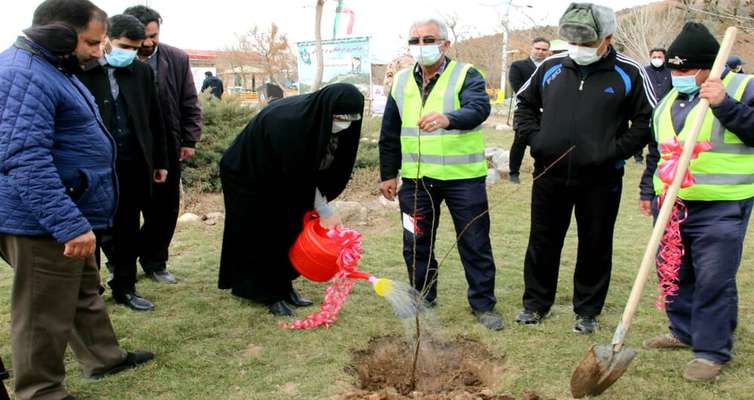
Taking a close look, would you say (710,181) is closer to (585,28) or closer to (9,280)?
(585,28)

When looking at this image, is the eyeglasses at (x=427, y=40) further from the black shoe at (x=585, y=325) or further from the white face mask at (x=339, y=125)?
the black shoe at (x=585, y=325)

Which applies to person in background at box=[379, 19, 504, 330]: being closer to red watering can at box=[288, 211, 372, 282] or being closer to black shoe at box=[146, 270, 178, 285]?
red watering can at box=[288, 211, 372, 282]

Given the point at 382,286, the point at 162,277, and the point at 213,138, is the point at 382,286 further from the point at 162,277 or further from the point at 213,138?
the point at 213,138

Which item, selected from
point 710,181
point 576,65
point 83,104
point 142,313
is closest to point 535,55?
point 576,65

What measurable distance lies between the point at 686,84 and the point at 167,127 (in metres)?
3.59

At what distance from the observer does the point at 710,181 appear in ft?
10.6

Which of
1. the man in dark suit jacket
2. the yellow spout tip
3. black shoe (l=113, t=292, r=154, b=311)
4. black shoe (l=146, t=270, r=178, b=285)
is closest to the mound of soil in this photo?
the yellow spout tip

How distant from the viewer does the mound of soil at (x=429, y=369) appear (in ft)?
11.2

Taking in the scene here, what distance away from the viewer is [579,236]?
397cm

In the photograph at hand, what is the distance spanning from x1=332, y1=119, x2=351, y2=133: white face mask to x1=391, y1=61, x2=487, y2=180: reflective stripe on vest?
0.40 m

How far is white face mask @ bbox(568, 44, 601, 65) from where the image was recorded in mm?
3648

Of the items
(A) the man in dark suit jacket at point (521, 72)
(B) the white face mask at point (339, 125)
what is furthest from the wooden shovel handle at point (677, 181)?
(A) the man in dark suit jacket at point (521, 72)

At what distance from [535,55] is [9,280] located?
7055 mm

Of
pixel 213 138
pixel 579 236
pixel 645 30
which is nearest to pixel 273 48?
pixel 645 30
